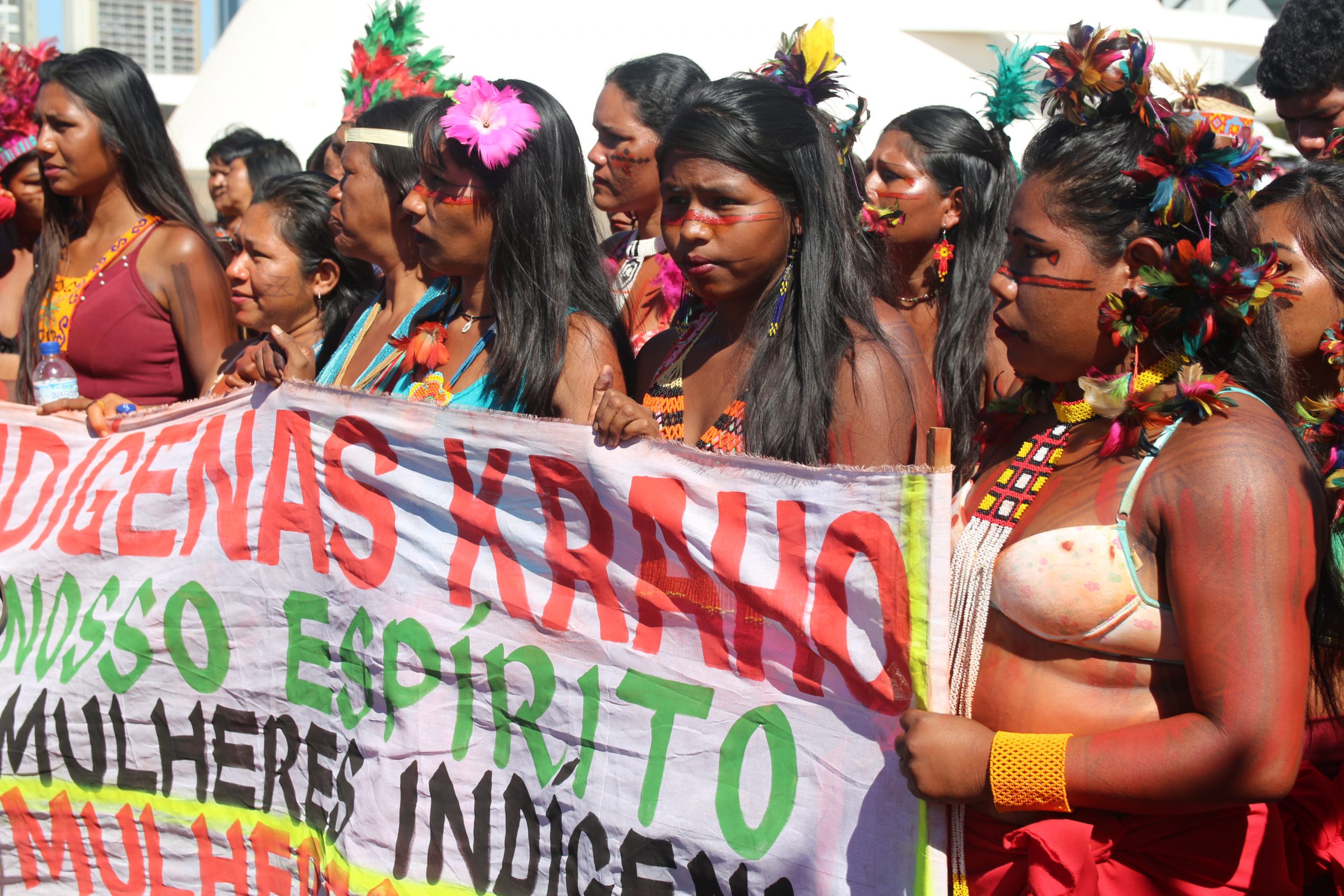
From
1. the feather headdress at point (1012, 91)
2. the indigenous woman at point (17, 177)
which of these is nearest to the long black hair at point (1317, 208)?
the feather headdress at point (1012, 91)

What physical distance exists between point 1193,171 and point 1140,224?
0.39 feet

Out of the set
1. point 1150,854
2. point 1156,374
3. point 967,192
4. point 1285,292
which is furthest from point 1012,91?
point 1150,854

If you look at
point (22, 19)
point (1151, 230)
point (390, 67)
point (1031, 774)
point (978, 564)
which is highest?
point (22, 19)

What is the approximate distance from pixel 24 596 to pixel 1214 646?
314 centimetres

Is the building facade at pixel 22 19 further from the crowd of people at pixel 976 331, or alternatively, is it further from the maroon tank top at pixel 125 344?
the crowd of people at pixel 976 331

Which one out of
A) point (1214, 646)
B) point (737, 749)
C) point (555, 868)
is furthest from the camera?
point (555, 868)

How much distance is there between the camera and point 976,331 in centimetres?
412

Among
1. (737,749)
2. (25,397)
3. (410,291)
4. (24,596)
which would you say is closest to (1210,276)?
(737,749)

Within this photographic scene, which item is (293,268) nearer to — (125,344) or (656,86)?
(125,344)

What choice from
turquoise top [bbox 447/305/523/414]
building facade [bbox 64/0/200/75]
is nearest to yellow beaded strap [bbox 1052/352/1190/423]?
turquoise top [bbox 447/305/523/414]

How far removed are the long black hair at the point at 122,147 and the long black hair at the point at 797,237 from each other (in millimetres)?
2541

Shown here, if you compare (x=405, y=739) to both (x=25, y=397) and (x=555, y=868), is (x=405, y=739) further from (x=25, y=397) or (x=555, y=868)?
(x=25, y=397)

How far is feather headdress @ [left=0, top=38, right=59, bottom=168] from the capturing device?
5992 mm

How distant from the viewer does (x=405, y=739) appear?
270 cm
